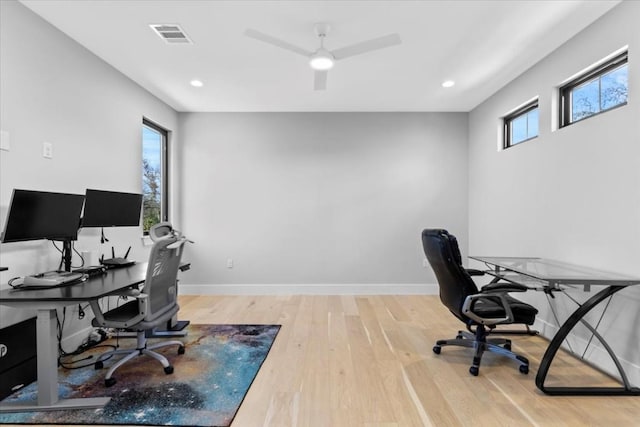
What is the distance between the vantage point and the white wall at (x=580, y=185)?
2.36 m

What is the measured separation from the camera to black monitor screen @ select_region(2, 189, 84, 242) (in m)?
2.17

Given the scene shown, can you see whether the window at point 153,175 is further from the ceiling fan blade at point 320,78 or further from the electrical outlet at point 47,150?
the ceiling fan blade at point 320,78

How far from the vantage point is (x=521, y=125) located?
391 cm

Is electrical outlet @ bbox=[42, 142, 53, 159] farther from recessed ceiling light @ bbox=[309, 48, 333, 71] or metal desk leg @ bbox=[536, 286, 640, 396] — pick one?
metal desk leg @ bbox=[536, 286, 640, 396]

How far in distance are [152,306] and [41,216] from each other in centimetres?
98

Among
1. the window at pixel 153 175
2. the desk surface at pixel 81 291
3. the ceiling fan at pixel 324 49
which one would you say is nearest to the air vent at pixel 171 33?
the ceiling fan at pixel 324 49

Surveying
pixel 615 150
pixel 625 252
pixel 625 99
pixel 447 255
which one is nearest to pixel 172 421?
pixel 447 255

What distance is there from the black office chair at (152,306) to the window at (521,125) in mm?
3719

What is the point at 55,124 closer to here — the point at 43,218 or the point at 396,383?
the point at 43,218

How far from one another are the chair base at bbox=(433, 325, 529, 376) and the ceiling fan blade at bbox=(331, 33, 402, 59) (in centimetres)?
229

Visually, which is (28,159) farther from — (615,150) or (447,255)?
(615,150)

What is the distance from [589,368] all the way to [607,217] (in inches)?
46.2

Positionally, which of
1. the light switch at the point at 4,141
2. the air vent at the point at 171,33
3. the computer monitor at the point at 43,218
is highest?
Result: the air vent at the point at 171,33

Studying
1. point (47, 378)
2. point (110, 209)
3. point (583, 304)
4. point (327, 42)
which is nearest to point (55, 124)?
point (110, 209)
